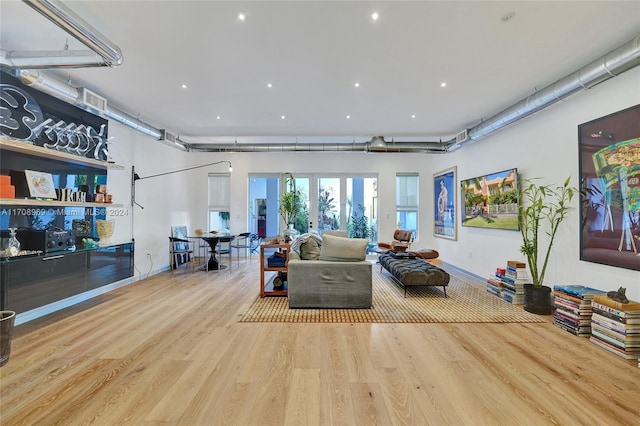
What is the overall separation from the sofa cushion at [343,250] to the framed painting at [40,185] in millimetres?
3678

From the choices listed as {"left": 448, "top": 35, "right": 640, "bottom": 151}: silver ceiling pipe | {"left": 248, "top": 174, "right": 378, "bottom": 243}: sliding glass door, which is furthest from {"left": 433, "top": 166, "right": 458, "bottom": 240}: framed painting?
{"left": 448, "top": 35, "right": 640, "bottom": 151}: silver ceiling pipe

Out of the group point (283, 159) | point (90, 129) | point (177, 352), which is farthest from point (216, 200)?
point (177, 352)

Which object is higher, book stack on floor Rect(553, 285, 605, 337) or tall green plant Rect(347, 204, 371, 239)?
tall green plant Rect(347, 204, 371, 239)

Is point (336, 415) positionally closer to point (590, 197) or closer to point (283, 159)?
point (590, 197)

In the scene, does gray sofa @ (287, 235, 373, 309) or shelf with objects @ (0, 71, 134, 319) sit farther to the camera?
Answer: gray sofa @ (287, 235, 373, 309)

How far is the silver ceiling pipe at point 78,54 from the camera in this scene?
2.30 metres

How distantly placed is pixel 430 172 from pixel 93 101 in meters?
7.52

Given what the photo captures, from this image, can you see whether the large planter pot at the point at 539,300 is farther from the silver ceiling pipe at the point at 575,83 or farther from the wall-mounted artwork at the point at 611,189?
the silver ceiling pipe at the point at 575,83

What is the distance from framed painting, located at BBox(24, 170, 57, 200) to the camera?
10.9 ft

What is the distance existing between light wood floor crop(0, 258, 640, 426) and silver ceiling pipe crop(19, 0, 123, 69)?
2.87 metres

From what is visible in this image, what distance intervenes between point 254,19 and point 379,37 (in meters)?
1.22

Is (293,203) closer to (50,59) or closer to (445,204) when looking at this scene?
(445,204)

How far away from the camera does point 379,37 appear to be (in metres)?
2.71

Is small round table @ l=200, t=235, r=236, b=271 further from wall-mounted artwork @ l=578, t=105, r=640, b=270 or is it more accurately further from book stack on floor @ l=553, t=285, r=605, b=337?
wall-mounted artwork @ l=578, t=105, r=640, b=270
